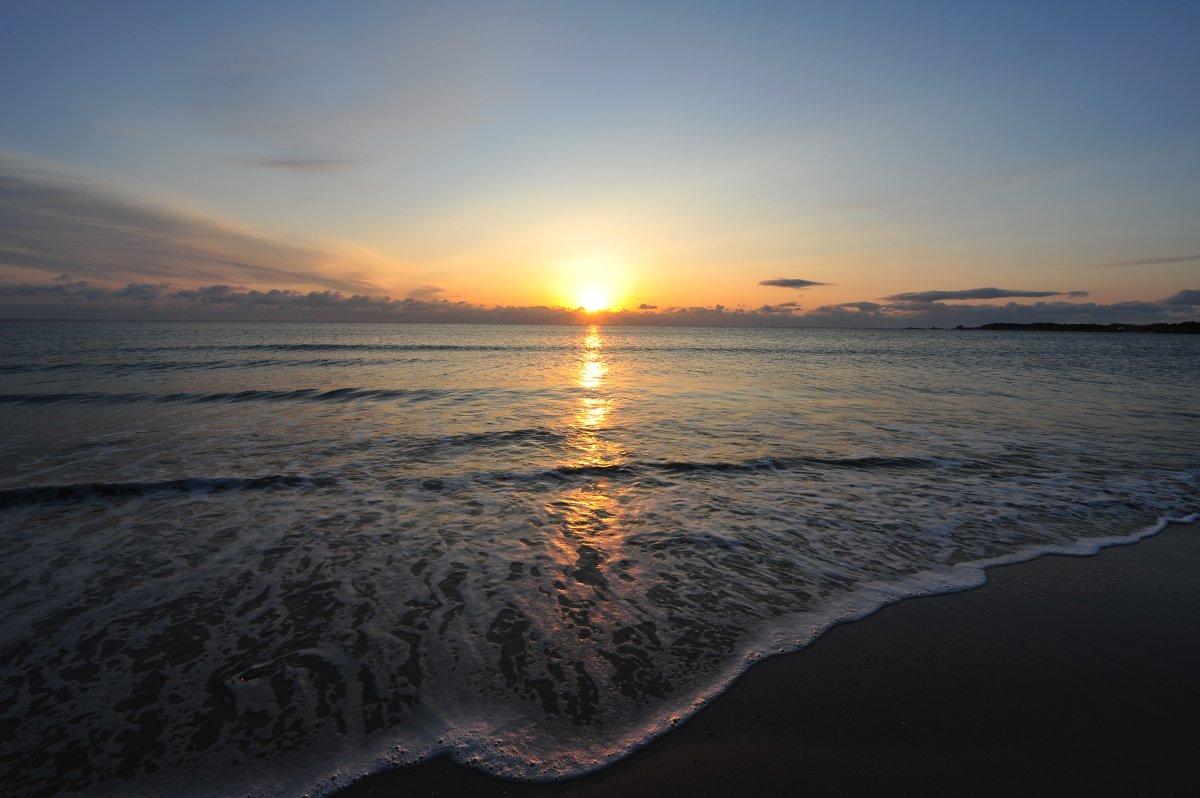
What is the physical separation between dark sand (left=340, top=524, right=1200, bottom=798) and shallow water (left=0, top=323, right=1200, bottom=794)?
267mm

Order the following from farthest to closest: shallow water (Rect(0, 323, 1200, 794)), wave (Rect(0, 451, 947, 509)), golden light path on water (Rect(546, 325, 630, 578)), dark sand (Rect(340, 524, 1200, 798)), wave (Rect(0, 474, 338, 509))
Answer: wave (Rect(0, 451, 947, 509)) → wave (Rect(0, 474, 338, 509)) → golden light path on water (Rect(546, 325, 630, 578)) → shallow water (Rect(0, 323, 1200, 794)) → dark sand (Rect(340, 524, 1200, 798))

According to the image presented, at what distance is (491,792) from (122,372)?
34.8 meters

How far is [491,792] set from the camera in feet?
10.6

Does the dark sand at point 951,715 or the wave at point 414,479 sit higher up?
the wave at point 414,479

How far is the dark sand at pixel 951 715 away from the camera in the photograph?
128 inches

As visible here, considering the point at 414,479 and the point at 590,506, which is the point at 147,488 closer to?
the point at 414,479

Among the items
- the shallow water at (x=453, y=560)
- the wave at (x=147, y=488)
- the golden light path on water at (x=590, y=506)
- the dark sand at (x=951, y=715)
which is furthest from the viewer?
the wave at (x=147, y=488)

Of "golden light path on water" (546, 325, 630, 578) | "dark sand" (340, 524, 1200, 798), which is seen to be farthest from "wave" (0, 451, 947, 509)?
"dark sand" (340, 524, 1200, 798)

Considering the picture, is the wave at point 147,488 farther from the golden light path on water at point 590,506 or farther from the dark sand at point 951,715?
the dark sand at point 951,715

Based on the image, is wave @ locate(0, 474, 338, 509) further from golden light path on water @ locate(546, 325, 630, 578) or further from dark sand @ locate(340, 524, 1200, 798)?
dark sand @ locate(340, 524, 1200, 798)

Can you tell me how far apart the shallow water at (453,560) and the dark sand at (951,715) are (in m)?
0.27

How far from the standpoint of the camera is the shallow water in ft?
12.3

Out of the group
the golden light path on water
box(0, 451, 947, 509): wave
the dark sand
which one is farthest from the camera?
box(0, 451, 947, 509): wave

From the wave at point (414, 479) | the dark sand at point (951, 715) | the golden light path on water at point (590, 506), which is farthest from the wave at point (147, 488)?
the dark sand at point (951, 715)
